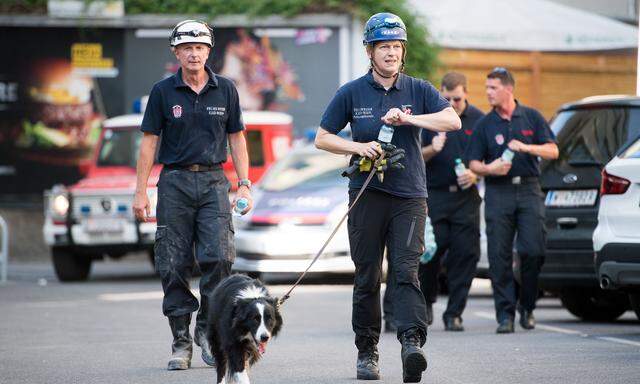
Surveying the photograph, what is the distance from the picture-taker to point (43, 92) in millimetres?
24078

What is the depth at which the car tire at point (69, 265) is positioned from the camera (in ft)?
60.7

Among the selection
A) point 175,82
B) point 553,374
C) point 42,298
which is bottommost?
point 42,298

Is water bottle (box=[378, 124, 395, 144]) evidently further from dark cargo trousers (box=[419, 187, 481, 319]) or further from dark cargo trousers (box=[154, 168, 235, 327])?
dark cargo trousers (box=[419, 187, 481, 319])

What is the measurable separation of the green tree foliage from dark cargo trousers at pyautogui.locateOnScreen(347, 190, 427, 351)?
52.0 ft

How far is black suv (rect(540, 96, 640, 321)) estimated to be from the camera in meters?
11.7

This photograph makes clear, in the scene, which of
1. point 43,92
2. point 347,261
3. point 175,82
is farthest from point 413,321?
point 43,92

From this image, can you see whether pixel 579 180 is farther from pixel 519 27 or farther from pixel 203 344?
pixel 519 27

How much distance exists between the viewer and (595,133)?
1191 cm

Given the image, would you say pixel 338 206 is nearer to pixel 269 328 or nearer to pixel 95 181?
pixel 95 181

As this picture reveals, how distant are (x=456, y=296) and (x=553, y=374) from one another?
10.5ft

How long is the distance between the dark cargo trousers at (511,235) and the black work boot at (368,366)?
3.13 meters

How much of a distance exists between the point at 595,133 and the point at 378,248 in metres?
4.13

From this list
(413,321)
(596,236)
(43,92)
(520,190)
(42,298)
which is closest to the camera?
(413,321)

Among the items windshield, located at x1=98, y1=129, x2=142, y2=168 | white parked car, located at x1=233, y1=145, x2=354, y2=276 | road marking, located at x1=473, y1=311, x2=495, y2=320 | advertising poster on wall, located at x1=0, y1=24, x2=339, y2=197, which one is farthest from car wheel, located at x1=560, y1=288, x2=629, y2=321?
advertising poster on wall, located at x1=0, y1=24, x2=339, y2=197
